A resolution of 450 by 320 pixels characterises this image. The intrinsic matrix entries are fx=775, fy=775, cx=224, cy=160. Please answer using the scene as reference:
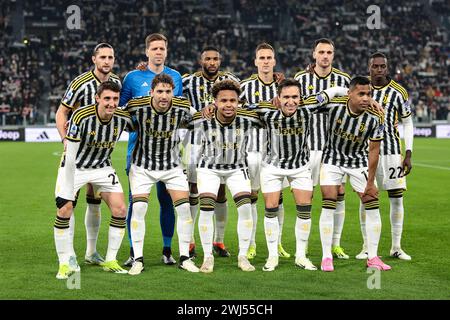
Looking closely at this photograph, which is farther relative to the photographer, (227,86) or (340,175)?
(340,175)

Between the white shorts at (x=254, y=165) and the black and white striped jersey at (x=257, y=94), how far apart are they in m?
0.06

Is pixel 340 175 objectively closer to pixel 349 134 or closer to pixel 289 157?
pixel 349 134

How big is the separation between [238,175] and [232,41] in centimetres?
3270

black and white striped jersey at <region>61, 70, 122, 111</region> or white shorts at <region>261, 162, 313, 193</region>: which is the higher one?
black and white striped jersey at <region>61, 70, 122, 111</region>

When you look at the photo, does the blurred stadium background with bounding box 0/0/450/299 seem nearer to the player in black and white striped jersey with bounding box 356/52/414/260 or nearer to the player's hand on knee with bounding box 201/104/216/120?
the player in black and white striped jersey with bounding box 356/52/414/260

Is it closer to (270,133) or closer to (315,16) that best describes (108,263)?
(270,133)

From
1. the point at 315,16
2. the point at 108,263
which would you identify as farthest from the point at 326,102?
the point at 315,16

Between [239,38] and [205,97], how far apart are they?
105 feet

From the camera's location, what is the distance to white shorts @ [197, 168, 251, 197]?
26.0ft

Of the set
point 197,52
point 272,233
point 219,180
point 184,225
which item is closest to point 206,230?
point 184,225

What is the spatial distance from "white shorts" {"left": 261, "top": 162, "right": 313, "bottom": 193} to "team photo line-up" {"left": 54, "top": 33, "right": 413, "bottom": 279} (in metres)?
0.01

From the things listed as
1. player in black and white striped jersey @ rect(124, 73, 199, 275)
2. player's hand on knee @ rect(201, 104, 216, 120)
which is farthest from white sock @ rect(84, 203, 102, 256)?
player's hand on knee @ rect(201, 104, 216, 120)

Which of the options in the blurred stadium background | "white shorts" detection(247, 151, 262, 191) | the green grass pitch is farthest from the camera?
the blurred stadium background

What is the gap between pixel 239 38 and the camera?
4034cm
